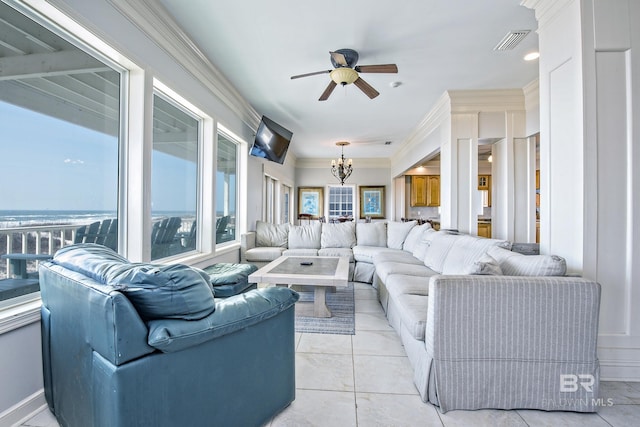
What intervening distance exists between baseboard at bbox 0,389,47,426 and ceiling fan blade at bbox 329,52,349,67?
3.17 meters

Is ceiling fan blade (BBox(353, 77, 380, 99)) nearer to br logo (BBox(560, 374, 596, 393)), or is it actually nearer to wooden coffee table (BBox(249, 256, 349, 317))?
wooden coffee table (BBox(249, 256, 349, 317))

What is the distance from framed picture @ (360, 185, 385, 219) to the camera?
880cm

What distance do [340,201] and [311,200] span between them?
947mm

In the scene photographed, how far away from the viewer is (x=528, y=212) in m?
3.93

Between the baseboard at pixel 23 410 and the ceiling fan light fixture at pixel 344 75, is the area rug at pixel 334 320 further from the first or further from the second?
the ceiling fan light fixture at pixel 344 75

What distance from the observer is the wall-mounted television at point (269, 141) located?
175 inches

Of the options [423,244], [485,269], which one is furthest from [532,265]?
[423,244]

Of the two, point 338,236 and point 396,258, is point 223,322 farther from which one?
point 338,236

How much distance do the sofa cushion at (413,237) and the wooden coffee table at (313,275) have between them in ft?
4.39

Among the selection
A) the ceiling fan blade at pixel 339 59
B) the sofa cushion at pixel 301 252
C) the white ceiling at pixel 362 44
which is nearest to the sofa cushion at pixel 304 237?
the sofa cushion at pixel 301 252

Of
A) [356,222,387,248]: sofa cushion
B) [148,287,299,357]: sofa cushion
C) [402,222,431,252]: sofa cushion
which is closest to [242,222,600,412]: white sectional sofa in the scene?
[148,287,299,357]: sofa cushion

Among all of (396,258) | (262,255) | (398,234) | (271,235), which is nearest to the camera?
(396,258)

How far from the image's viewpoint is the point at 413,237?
170 inches

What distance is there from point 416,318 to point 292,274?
4.27 feet
